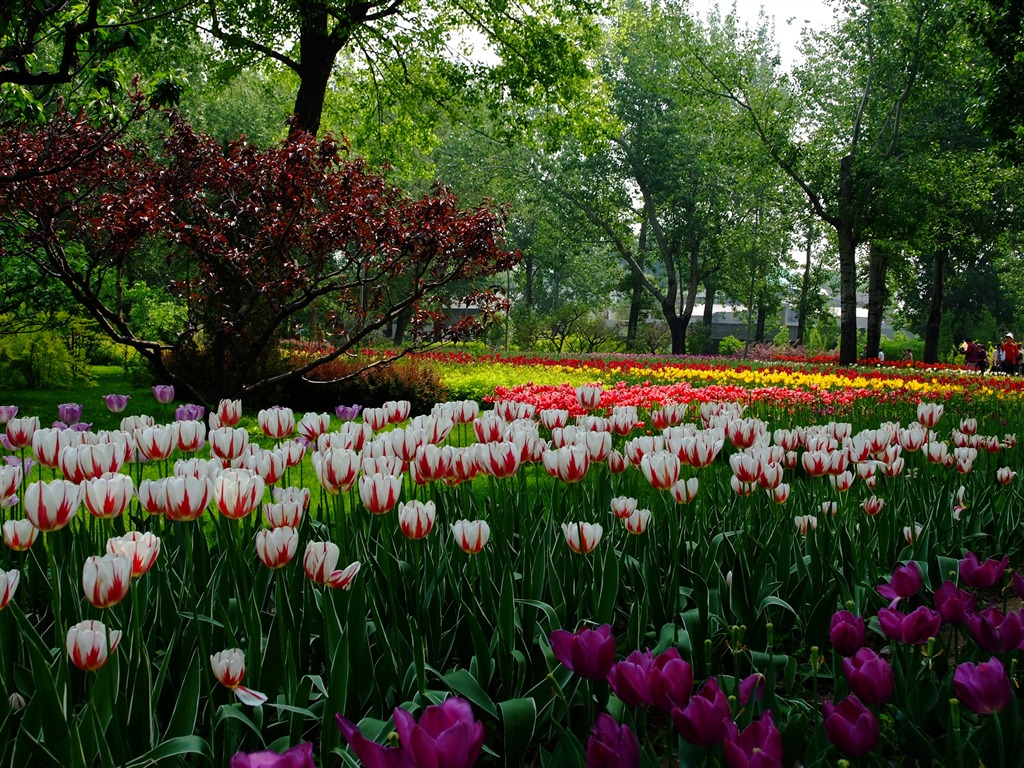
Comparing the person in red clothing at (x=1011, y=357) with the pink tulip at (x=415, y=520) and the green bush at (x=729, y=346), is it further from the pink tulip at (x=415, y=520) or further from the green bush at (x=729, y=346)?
the pink tulip at (x=415, y=520)

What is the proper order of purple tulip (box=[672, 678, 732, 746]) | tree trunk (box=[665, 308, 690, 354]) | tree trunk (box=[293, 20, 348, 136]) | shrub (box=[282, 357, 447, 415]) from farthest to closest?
tree trunk (box=[665, 308, 690, 354])
tree trunk (box=[293, 20, 348, 136])
shrub (box=[282, 357, 447, 415])
purple tulip (box=[672, 678, 732, 746])

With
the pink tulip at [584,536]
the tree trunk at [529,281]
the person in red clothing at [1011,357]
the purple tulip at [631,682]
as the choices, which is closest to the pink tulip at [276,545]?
the pink tulip at [584,536]

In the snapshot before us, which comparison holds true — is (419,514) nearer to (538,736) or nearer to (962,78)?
(538,736)

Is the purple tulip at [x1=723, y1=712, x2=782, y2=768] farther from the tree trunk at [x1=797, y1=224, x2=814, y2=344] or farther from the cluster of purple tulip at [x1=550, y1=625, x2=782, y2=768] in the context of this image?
the tree trunk at [x1=797, y1=224, x2=814, y2=344]

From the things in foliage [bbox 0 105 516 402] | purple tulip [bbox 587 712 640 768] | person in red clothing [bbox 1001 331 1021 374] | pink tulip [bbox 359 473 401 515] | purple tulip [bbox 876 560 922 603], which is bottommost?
purple tulip [bbox 587 712 640 768]

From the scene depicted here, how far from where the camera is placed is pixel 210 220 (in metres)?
7.82

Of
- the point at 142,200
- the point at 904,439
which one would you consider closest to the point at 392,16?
the point at 142,200

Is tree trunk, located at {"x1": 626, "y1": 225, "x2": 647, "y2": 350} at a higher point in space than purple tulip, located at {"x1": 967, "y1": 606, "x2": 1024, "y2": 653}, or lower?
higher

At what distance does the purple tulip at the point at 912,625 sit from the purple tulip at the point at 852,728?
0.44 meters

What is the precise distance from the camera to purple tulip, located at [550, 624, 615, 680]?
1378mm

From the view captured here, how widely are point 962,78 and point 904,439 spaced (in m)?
21.7

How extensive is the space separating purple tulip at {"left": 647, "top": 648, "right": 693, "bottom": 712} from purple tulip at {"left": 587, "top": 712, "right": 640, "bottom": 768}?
0.16m

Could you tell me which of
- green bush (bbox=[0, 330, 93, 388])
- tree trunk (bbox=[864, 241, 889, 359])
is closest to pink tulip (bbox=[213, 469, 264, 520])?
green bush (bbox=[0, 330, 93, 388])

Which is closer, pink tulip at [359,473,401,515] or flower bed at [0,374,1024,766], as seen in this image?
flower bed at [0,374,1024,766]
